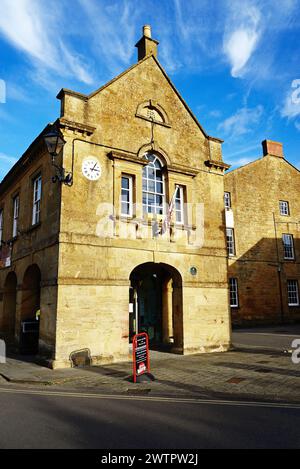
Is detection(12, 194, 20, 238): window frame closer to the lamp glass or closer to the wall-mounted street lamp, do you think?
the wall-mounted street lamp

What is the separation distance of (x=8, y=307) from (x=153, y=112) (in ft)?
36.7

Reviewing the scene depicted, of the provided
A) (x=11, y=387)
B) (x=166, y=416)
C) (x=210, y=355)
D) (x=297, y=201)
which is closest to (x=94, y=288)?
(x=11, y=387)

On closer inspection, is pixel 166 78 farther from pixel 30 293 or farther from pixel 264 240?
pixel 264 240

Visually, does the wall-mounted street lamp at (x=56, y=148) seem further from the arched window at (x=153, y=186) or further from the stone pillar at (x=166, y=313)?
the stone pillar at (x=166, y=313)

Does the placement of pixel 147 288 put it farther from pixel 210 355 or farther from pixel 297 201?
pixel 297 201

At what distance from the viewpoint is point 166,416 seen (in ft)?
18.7

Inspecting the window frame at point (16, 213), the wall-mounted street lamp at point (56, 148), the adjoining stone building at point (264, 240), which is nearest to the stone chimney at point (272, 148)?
the adjoining stone building at point (264, 240)

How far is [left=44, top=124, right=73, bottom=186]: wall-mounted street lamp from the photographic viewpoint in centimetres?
993

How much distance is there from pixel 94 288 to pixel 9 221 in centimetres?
847

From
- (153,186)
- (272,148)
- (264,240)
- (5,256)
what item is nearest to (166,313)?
(153,186)

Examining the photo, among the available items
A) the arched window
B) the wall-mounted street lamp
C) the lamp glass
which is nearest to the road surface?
the wall-mounted street lamp

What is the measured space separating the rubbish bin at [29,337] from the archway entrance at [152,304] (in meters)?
3.89

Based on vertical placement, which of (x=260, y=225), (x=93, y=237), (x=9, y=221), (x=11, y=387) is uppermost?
(x=260, y=225)
